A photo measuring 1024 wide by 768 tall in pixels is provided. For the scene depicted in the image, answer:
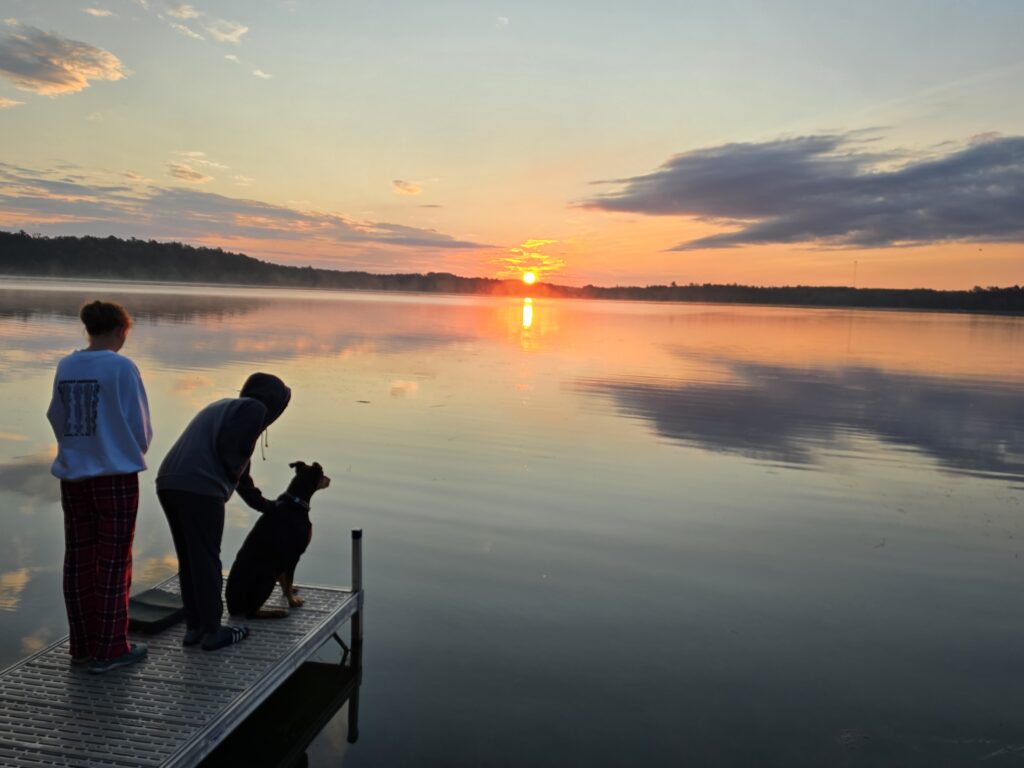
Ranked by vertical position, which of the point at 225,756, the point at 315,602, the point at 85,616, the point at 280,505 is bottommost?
the point at 225,756

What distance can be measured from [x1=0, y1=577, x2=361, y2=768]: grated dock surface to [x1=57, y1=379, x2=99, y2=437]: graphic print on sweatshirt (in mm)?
1658

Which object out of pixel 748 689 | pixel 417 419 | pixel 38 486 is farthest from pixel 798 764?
pixel 417 419

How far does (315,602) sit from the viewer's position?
6.41m

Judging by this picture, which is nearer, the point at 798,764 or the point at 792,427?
the point at 798,764

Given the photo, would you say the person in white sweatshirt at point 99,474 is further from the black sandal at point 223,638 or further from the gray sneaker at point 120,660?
the black sandal at point 223,638

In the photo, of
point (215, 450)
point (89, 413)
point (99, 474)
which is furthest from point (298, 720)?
point (89, 413)

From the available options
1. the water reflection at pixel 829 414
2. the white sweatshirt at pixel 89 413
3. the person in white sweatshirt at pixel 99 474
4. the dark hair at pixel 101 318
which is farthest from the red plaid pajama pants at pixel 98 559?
the water reflection at pixel 829 414

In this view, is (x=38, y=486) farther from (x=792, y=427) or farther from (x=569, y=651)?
(x=792, y=427)

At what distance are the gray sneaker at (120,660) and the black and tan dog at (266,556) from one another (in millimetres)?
849

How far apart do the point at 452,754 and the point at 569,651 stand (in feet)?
5.76

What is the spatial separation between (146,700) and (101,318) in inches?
96.2

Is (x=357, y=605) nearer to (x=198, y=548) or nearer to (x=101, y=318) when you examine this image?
(x=198, y=548)

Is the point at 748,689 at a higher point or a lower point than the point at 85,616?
lower

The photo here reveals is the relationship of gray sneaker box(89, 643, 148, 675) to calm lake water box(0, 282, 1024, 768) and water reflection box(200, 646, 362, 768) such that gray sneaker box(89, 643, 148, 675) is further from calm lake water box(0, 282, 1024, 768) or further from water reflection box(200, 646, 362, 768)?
calm lake water box(0, 282, 1024, 768)
